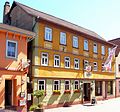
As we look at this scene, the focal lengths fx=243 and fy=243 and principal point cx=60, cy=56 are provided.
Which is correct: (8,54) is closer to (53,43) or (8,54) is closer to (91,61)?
(53,43)

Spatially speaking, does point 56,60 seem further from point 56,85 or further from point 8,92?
point 8,92

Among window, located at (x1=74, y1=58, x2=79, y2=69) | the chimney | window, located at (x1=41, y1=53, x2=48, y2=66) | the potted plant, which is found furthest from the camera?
window, located at (x1=74, y1=58, x2=79, y2=69)

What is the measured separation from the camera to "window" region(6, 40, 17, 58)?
21000 millimetres

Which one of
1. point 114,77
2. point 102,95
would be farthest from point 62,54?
point 114,77

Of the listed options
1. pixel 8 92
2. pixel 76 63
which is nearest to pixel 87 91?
pixel 76 63

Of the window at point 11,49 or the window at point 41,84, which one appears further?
the window at point 41,84

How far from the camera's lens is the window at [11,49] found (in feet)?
68.9

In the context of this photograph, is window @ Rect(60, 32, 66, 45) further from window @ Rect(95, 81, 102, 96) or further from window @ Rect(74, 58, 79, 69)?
window @ Rect(95, 81, 102, 96)

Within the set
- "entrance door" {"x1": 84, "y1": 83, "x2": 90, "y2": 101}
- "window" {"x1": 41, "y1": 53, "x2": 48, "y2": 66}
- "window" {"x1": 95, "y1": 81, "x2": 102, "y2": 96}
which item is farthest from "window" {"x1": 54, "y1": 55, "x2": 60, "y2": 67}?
"window" {"x1": 95, "y1": 81, "x2": 102, "y2": 96}

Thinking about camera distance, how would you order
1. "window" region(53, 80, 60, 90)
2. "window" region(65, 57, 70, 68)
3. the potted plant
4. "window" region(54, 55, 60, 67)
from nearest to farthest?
the potted plant → "window" region(53, 80, 60, 90) → "window" region(54, 55, 60, 67) → "window" region(65, 57, 70, 68)

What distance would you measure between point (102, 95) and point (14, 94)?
1921 centimetres

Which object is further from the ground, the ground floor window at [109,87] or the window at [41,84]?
the window at [41,84]

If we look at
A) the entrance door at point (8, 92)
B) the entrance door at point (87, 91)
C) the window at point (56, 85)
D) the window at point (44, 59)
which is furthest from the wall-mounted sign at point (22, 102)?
the entrance door at point (87, 91)

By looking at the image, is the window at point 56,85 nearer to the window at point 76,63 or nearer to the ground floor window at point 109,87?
the window at point 76,63
